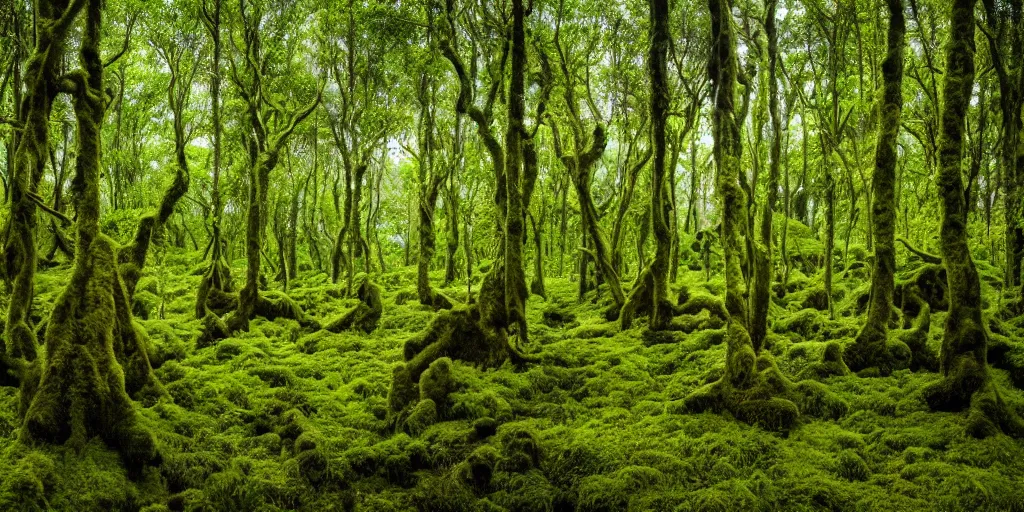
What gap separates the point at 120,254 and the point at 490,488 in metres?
9.36

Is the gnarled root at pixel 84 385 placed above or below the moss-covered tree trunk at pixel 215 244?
below

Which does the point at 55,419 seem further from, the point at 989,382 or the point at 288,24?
the point at 288,24

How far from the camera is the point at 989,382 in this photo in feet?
27.8

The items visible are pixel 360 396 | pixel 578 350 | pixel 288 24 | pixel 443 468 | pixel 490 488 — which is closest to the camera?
pixel 490 488

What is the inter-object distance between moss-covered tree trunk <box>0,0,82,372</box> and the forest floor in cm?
124

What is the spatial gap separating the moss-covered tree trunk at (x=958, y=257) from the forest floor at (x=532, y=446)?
1.75ft

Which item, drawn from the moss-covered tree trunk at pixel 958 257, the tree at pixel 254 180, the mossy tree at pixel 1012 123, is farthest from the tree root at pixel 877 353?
the tree at pixel 254 180

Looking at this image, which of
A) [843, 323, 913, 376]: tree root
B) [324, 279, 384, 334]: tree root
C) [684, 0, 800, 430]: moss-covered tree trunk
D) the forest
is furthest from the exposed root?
[324, 279, 384, 334]: tree root

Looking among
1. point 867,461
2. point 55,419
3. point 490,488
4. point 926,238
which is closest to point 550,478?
point 490,488

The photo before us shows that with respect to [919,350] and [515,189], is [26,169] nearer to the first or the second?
[515,189]

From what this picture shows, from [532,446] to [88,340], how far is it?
660 centimetres

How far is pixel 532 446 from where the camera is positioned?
9.20 meters

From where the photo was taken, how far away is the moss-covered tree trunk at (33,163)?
9258 millimetres

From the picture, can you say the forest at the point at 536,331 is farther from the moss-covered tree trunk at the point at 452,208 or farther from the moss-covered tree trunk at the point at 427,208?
the moss-covered tree trunk at the point at 452,208
